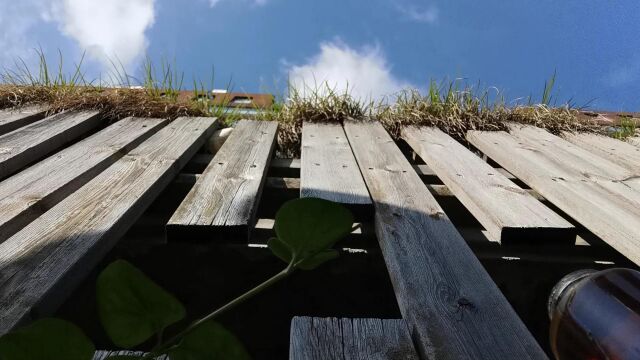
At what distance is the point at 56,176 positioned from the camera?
1.98m

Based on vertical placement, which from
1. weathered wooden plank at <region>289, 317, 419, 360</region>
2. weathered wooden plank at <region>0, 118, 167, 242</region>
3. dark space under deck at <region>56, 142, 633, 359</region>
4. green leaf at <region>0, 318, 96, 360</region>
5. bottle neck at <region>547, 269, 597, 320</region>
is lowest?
dark space under deck at <region>56, 142, 633, 359</region>

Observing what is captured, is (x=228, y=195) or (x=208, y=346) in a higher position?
(x=208, y=346)

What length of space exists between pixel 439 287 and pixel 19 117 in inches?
105

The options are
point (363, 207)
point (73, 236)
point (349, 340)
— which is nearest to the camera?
point (349, 340)

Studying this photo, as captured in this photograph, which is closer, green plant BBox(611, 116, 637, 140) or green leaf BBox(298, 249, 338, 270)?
green leaf BBox(298, 249, 338, 270)

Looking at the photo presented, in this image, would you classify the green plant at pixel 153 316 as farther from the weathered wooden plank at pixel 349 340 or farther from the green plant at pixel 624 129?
the green plant at pixel 624 129

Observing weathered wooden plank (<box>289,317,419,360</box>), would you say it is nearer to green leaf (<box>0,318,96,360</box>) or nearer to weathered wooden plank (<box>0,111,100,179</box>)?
green leaf (<box>0,318,96,360</box>)

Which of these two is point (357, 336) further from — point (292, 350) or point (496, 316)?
point (496, 316)

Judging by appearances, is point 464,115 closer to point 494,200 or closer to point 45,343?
point 494,200

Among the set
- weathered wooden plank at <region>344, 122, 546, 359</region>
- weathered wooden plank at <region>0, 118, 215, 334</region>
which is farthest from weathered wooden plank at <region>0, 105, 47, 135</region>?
weathered wooden plank at <region>344, 122, 546, 359</region>

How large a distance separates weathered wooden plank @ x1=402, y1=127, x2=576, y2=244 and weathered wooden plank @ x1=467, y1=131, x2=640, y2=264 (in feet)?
0.44

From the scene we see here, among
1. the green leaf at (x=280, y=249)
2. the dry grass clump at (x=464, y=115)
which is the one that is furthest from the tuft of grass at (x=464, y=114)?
the green leaf at (x=280, y=249)

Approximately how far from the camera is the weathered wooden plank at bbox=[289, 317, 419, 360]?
0.88m

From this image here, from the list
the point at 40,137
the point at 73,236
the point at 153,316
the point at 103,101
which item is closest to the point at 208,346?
the point at 153,316
